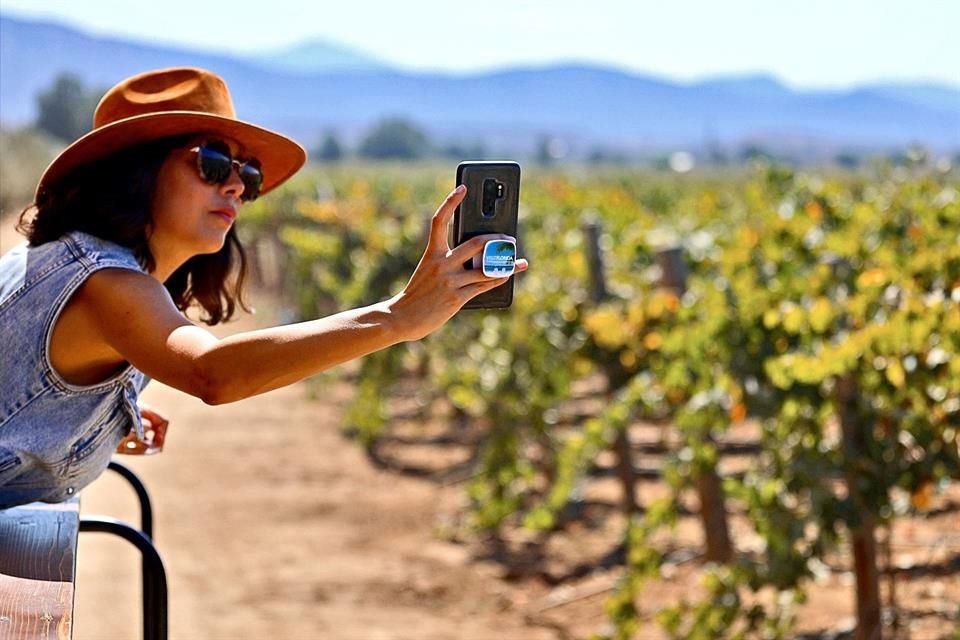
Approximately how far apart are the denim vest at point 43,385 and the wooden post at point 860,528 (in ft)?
7.38

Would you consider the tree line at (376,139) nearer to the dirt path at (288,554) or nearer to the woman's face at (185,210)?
the dirt path at (288,554)

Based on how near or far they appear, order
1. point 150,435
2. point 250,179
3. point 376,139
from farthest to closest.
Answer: point 376,139, point 150,435, point 250,179

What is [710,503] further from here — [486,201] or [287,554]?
[486,201]

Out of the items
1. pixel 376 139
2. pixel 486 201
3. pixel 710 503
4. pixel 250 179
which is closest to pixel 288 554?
pixel 710 503

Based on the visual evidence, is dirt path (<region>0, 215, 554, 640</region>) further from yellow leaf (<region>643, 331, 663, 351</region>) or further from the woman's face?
the woman's face

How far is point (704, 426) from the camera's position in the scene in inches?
172

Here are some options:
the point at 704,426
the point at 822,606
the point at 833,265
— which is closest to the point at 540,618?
the point at 822,606

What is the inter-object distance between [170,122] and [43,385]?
0.46 m

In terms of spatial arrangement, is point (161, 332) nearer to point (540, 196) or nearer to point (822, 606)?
point (822, 606)

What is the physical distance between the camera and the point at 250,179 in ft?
7.90

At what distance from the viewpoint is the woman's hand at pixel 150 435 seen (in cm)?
266

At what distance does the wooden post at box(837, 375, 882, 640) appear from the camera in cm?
387

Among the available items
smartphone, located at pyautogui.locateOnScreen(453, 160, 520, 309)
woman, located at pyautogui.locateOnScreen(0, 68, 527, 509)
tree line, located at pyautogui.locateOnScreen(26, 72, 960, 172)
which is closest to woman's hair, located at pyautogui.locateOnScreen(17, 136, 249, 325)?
woman, located at pyautogui.locateOnScreen(0, 68, 527, 509)

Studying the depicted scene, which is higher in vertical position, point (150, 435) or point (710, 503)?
point (150, 435)
